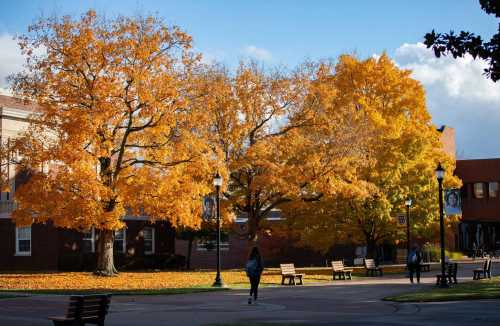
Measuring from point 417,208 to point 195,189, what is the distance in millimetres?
16938

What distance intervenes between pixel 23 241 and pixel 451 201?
29191 millimetres

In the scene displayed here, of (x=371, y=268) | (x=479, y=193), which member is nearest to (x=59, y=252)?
(x=371, y=268)

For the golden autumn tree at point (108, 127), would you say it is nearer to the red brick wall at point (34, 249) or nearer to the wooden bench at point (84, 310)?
the red brick wall at point (34, 249)

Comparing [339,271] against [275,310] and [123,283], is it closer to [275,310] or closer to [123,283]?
[123,283]

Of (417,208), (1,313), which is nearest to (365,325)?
(1,313)

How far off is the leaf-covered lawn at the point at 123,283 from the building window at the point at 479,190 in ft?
131

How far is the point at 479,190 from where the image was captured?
7681cm

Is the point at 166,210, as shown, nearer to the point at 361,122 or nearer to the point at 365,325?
the point at 361,122

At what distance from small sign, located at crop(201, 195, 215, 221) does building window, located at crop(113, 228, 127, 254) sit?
9938 mm

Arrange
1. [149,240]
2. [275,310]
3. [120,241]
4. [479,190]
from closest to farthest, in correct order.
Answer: [275,310]
[120,241]
[149,240]
[479,190]

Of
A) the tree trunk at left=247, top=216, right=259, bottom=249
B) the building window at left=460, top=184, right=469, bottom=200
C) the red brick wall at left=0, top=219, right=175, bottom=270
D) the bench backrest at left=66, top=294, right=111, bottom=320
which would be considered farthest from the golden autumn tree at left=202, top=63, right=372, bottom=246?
the building window at left=460, top=184, right=469, bottom=200

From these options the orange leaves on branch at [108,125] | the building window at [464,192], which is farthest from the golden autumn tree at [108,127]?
the building window at [464,192]

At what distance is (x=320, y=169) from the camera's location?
42.3 m

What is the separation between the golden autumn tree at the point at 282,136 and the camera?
1657 inches
